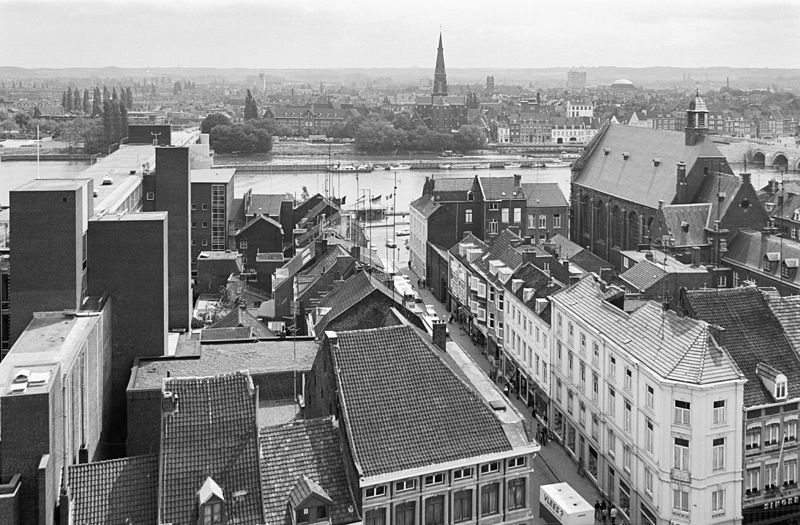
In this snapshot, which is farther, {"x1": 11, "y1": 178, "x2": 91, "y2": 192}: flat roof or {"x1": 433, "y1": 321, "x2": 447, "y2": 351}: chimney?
{"x1": 433, "y1": 321, "x2": 447, "y2": 351}: chimney

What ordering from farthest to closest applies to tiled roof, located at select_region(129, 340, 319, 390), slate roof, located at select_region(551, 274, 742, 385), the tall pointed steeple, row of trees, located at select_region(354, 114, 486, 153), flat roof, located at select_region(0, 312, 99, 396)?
the tall pointed steeple < row of trees, located at select_region(354, 114, 486, 153) < tiled roof, located at select_region(129, 340, 319, 390) < slate roof, located at select_region(551, 274, 742, 385) < flat roof, located at select_region(0, 312, 99, 396)

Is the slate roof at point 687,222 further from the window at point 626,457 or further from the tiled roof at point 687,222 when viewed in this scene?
the window at point 626,457

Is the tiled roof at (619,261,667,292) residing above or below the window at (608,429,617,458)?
above

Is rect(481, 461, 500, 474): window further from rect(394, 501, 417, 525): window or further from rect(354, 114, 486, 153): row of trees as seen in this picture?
rect(354, 114, 486, 153): row of trees

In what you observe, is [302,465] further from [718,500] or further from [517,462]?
[718,500]

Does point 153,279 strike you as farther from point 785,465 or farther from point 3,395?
point 785,465

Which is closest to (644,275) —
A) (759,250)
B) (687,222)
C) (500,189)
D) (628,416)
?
(759,250)

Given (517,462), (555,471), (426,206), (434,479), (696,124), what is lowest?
(555,471)

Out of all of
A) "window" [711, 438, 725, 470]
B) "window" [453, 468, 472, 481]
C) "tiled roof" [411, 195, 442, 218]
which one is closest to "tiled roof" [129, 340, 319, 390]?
"window" [453, 468, 472, 481]
